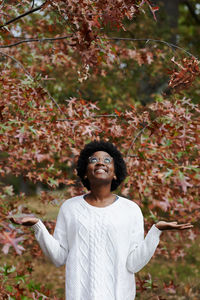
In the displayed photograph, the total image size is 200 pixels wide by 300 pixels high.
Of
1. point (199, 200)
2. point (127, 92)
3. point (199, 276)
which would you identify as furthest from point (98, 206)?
point (127, 92)

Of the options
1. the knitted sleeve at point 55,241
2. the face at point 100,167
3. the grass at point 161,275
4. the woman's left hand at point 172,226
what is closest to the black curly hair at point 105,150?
the face at point 100,167

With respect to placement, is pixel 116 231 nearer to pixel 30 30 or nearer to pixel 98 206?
pixel 98 206

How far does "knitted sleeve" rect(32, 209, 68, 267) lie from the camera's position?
97.9 inches

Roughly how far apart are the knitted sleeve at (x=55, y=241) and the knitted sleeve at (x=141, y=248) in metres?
0.47

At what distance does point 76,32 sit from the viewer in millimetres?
2744

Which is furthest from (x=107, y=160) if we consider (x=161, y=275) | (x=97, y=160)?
(x=161, y=275)

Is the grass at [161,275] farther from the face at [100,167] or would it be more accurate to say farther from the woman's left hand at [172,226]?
the woman's left hand at [172,226]

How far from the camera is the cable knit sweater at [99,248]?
2404mm

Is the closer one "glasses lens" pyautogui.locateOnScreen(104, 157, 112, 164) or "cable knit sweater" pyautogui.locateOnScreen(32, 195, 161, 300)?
"cable knit sweater" pyautogui.locateOnScreen(32, 195, 161, 300)

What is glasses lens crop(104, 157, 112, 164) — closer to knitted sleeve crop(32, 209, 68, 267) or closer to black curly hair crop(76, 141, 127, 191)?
black curly hair crop(76, 141, 127, 191)

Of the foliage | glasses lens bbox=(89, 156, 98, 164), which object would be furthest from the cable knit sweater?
the foliage

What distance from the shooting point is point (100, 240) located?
7.96ft

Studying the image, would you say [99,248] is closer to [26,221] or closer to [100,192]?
[100,192]

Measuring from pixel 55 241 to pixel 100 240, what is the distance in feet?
1.12
